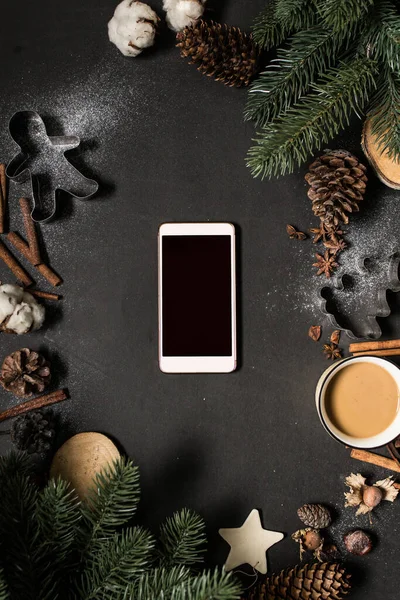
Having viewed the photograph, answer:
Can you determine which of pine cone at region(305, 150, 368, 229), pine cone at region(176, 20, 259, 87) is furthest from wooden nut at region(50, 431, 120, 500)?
pine cone at region(176, 20, 259, 87)

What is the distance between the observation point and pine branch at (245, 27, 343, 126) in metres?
0.83

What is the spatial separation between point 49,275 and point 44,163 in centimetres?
19

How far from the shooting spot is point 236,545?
3.25ft

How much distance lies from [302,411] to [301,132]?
462 millimetres

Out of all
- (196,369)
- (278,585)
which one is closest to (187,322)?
(196,369)

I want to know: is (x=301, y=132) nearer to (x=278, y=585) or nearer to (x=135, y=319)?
(x=135, y=319)

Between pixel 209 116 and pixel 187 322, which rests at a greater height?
pixel 209 116

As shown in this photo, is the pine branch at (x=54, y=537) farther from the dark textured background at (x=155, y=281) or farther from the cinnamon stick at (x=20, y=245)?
the cinnamon stick at (x=20, y=245)

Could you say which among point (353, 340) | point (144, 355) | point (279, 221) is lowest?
point (144, 355)

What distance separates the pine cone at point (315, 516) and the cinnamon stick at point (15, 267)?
60cm

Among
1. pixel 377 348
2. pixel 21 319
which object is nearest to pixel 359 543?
pixel 377 348

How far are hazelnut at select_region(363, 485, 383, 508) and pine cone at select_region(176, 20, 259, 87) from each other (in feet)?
2.33

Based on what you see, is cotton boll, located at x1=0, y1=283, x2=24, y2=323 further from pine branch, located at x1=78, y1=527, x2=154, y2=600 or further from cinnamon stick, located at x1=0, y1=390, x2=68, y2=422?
pine branch, located at x1=78, y1=527, x2=154, y2=600

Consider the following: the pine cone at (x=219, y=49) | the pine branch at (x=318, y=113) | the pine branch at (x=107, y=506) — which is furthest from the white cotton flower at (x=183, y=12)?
the pine branch at (x=107, y=506)
